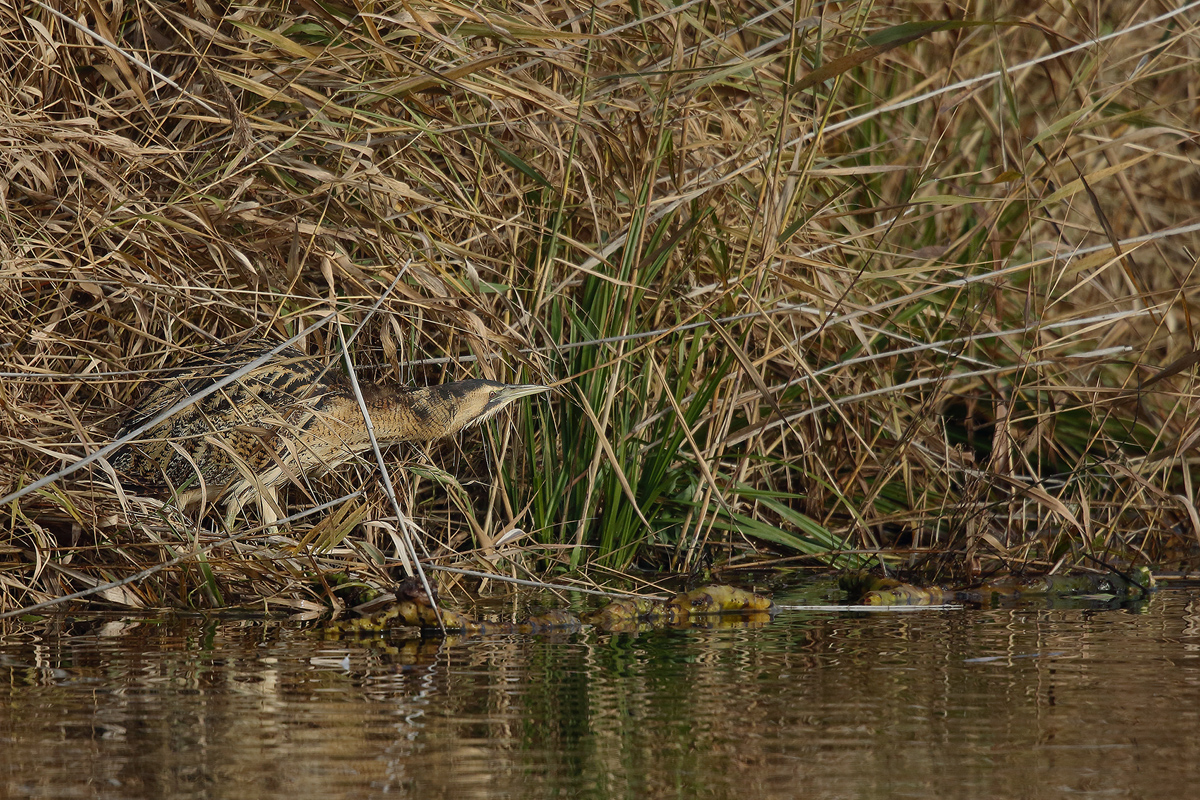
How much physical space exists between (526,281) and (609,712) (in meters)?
2.16

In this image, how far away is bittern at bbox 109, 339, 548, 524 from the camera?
4.25 m

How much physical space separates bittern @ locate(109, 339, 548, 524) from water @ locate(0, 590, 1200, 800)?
715 mm

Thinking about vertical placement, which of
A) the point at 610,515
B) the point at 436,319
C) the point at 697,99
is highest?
the point at 697,99

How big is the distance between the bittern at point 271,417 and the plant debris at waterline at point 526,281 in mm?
111

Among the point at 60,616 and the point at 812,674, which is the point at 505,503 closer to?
the point at 60,616

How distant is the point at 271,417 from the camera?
4340 mm

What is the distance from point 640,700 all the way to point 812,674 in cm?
43

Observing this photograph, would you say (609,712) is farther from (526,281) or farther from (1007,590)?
(526,281)

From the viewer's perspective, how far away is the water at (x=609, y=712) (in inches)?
89.3

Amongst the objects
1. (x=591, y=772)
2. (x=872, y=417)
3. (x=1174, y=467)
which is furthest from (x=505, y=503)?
(x=1174, y=467)

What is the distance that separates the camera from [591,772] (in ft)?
7.60

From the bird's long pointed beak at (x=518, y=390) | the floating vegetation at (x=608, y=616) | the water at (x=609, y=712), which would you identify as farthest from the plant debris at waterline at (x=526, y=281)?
the water at (x=609, y=712)

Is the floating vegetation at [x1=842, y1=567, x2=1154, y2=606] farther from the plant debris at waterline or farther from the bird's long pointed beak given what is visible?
the bird's long pointed beak

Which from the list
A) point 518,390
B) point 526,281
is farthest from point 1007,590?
point 526,281
